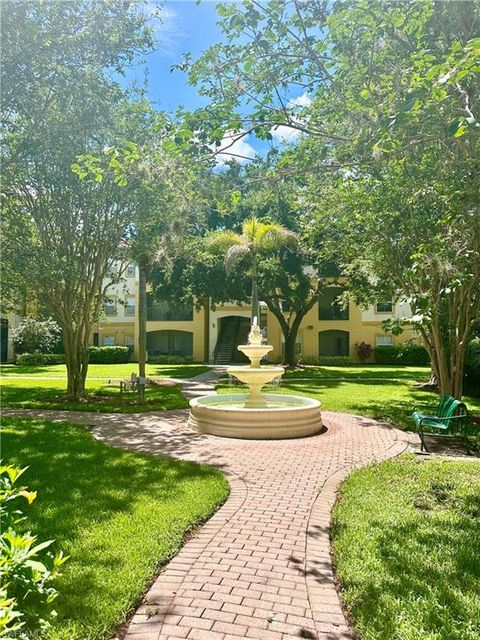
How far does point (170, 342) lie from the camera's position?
4316 cm

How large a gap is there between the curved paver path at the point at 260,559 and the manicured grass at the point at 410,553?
201 millimetres

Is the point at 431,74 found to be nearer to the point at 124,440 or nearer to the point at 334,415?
the point at 124,440

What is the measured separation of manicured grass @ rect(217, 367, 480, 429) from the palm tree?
4.29 metres

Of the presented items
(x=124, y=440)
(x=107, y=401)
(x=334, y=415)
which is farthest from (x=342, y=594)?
(x=107, y=401)

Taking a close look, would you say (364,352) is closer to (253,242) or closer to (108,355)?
(253,242)

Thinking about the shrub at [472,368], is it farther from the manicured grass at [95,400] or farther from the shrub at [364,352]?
the shrub at [364,352]

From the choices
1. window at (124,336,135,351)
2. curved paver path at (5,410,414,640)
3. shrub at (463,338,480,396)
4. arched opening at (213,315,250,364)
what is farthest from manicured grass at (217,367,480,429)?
window at (124,336,135,351)

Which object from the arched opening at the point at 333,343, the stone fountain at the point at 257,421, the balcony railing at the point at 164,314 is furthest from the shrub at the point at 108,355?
the stone fountain at the point at 257,421

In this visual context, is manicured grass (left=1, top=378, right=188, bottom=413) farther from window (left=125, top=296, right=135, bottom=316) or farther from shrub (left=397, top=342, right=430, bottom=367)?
shrub (left=397, top=342, right=430, bottom=367)

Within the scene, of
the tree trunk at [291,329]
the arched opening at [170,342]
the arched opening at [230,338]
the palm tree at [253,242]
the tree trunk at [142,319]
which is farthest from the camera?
the arched opening at [170,342]

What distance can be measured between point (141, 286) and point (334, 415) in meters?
8.20

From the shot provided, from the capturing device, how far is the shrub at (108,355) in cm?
3859

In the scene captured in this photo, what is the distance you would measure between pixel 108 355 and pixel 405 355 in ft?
78.2

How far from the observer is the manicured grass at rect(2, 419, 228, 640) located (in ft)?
11.2
